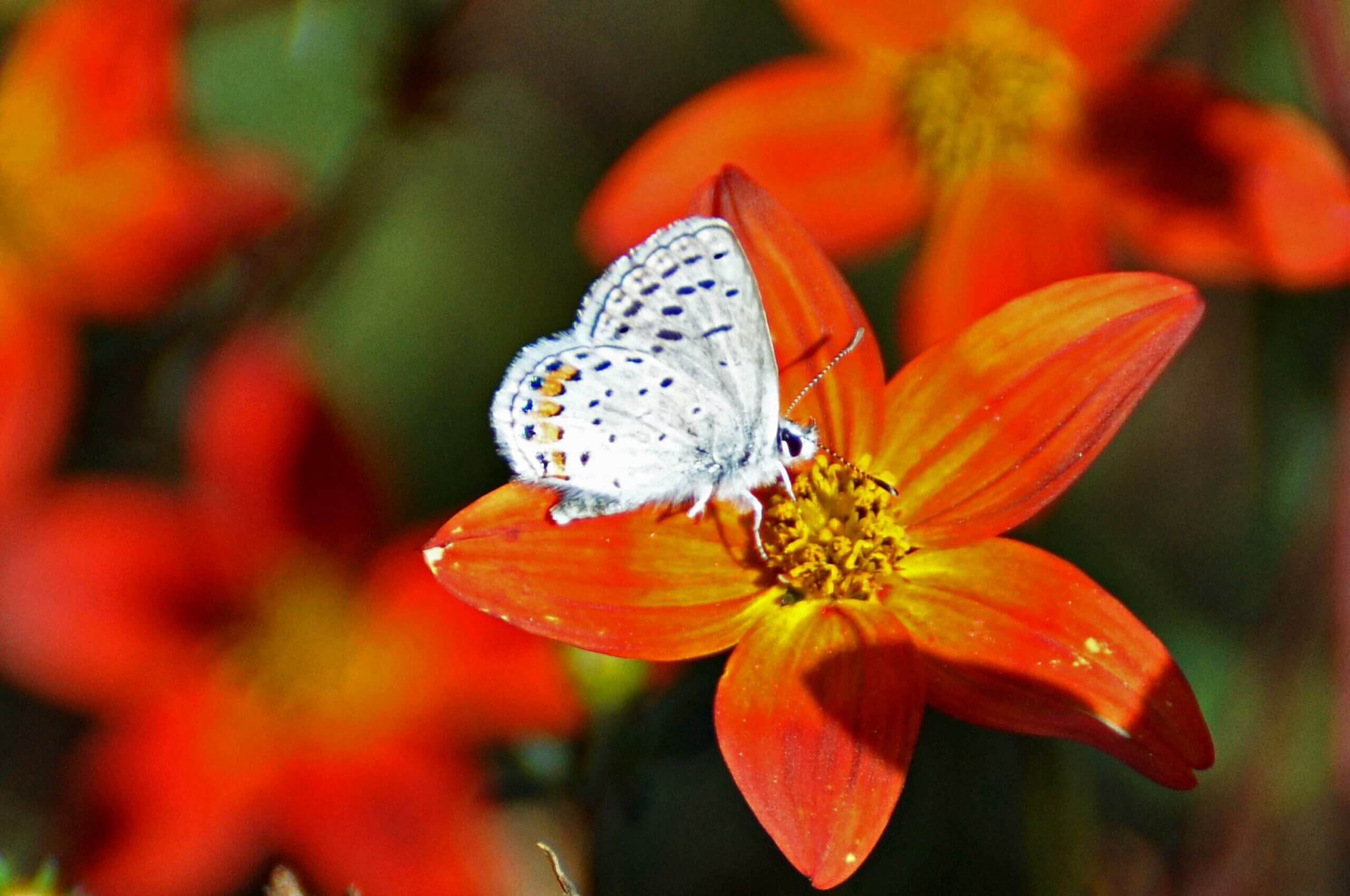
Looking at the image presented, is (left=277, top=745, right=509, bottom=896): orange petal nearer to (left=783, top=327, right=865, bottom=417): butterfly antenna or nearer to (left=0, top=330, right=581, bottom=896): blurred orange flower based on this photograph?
(left=0, top=330, right=581, bottom=896): blurred orange flower

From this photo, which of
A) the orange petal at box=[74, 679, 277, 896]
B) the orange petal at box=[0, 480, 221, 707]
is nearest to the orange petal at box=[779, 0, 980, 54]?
the orange petal at box=[0, 480, 221, 707]

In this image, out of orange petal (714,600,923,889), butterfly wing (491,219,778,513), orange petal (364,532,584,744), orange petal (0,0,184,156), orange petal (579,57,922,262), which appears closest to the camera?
orange petal (714,600,923,889)

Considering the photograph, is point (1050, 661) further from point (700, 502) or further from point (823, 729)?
point (700, 502)

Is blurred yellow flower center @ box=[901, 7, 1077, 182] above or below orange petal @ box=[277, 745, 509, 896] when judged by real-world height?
above

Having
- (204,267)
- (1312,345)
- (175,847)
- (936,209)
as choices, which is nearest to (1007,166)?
(936,209)

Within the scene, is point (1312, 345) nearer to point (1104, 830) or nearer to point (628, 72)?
point (1104, 830)

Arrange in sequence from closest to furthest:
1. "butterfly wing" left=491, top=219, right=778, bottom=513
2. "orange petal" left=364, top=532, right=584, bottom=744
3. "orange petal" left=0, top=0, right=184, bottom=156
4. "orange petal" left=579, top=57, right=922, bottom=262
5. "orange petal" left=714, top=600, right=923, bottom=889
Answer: "orange petal" left=714, top=600, right=923, bottom=889 → "butterfly wing" left=491, top=219, right=778, bottom=513 → "orange petal" left=364, top=532, right=584, bottom=744 → "orange petal" left=579, top=57, right=922, bottom=262 → "orange petal" left=0, top=0, right=184, bottom=156

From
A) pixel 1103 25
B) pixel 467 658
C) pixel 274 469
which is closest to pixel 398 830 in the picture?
pixel 467 658
